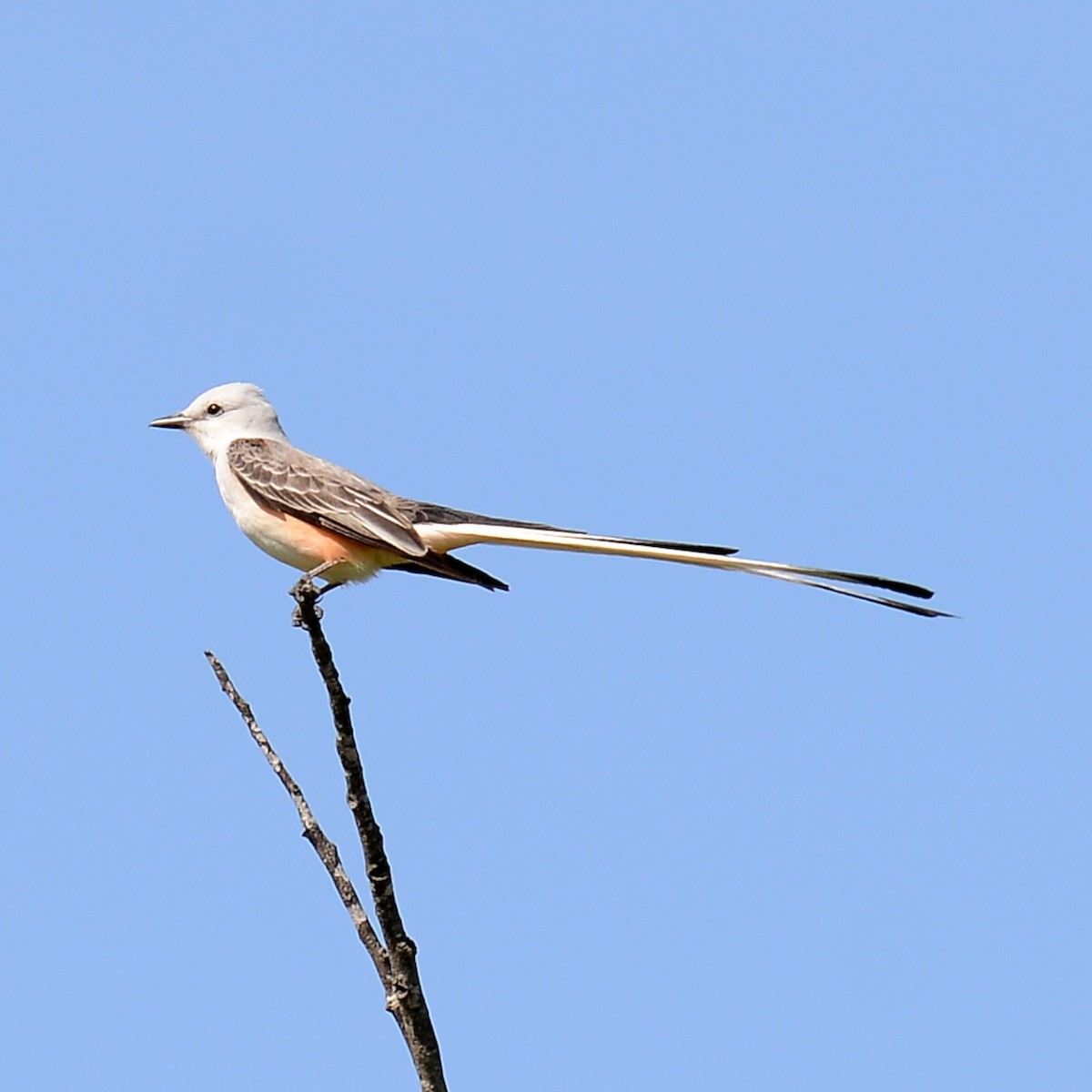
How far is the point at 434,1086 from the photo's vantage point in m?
3.40

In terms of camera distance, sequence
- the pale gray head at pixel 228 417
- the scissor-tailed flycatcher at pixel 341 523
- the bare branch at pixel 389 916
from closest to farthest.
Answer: the bare branch at pixel 389 916
the scissor-tailed flycatcher at pixel 341 523
the pale gray head at pixel 228 417

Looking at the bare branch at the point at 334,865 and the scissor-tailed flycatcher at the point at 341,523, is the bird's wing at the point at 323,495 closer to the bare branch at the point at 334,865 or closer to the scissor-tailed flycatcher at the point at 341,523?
the scissor-tailed flycatcher at the point at 341,523

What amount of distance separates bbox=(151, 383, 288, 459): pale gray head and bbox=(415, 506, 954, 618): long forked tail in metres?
1.40

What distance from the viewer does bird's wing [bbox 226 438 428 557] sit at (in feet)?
19.8

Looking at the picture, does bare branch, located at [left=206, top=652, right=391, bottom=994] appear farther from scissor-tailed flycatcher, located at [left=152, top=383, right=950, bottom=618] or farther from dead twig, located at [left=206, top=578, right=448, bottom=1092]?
scissor-tailed flycatcher, located at [left=152, top=383, right=950, bottom=618]

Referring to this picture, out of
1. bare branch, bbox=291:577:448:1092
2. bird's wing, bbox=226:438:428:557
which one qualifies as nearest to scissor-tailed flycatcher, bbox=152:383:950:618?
bird's wing, bbox=226:438:428:557

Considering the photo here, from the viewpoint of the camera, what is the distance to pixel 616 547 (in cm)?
515

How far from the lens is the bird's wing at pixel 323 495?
602 cm

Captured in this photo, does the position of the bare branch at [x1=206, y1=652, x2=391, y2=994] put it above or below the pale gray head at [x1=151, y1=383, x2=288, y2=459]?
below

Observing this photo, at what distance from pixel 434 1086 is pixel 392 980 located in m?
0.30

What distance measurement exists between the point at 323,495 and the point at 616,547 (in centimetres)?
162

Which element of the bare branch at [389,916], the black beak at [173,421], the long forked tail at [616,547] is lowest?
the bare branch at [389,916]

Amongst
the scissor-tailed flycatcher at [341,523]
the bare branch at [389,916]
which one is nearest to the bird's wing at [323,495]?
the scissor-tailed flycatcher at [341,523]

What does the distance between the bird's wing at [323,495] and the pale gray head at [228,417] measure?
12.2 inches
